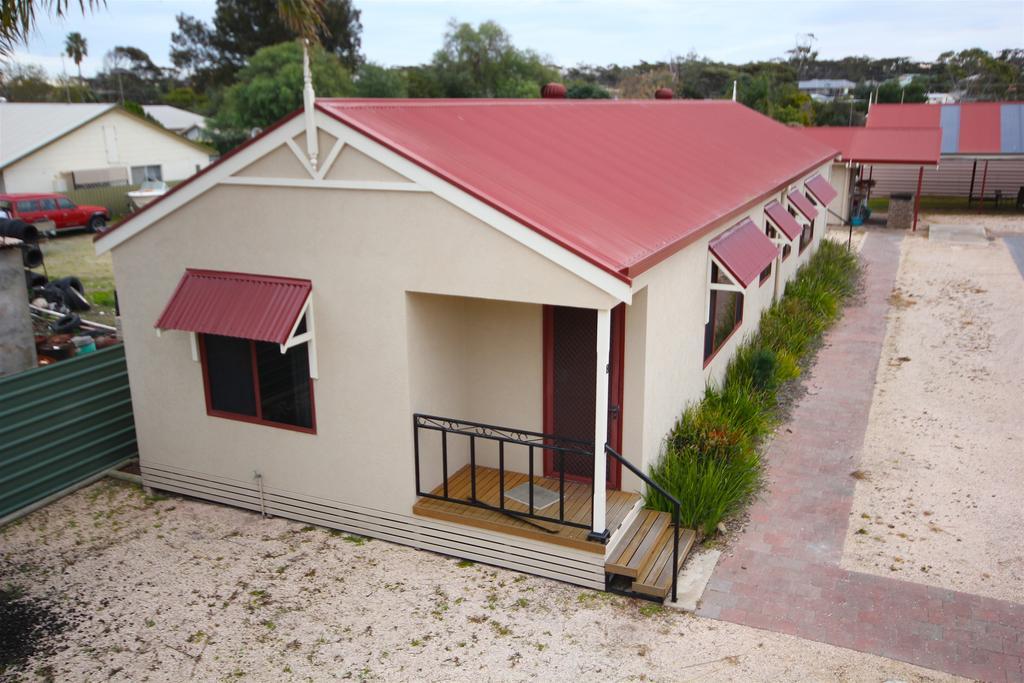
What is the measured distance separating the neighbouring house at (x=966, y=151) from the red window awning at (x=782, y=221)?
18.3 m

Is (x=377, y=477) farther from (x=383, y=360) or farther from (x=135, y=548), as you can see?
(x=135, y=548)

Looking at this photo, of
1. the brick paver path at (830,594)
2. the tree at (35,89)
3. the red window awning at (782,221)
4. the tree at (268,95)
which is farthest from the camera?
the tree at (35,89)

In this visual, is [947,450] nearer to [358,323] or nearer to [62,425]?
[358,323]

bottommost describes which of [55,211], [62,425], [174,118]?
[62,425]

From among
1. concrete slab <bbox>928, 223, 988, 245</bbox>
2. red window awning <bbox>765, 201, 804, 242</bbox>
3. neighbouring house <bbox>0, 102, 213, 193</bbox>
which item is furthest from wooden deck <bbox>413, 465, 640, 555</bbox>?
neighbouring house <bbox>0, 102, 213, 193</bbox>

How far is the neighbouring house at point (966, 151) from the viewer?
28.3 metres

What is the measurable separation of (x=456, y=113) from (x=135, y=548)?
5.64m

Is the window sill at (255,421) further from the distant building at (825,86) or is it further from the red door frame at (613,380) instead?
the distant building at (825,86)

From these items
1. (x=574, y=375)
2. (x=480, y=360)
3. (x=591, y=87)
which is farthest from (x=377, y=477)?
(x=591, y=87)

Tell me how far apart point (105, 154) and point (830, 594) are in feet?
109

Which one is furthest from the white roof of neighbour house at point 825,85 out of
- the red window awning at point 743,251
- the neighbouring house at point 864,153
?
the red window awning at point 743,251

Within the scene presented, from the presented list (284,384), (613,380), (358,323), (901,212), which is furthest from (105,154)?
(613,380)

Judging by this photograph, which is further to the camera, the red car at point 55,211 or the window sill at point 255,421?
the red car at point 55,211

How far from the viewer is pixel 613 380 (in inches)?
314
